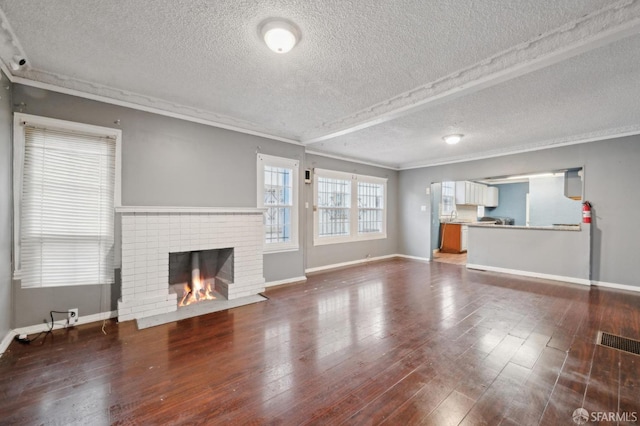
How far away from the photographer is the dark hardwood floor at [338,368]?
1.67m

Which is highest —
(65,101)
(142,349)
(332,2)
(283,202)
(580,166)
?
(332,2)

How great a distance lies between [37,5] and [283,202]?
3.44m

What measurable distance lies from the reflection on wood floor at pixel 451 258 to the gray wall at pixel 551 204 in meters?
2.08

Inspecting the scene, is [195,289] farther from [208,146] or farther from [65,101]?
[65,101]

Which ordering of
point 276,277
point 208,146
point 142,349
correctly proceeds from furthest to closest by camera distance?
point 276,277, point 208,146, point 142,349

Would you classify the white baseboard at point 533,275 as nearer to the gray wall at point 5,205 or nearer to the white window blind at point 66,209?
the white window blind at point 66,209

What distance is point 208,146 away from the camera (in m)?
3.78

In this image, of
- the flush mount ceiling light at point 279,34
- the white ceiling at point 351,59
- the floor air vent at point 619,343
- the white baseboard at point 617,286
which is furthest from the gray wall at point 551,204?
the flush mount ceiling light at point 279,34

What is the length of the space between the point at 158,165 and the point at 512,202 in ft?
35.0

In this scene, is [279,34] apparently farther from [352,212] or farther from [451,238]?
[451,238]

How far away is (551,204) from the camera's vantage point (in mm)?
6828

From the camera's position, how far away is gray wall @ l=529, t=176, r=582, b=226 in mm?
6508

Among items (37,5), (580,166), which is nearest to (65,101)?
(37,5)

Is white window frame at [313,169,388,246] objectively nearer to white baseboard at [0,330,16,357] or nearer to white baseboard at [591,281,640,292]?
white baseboard at [591,281,640,292]
